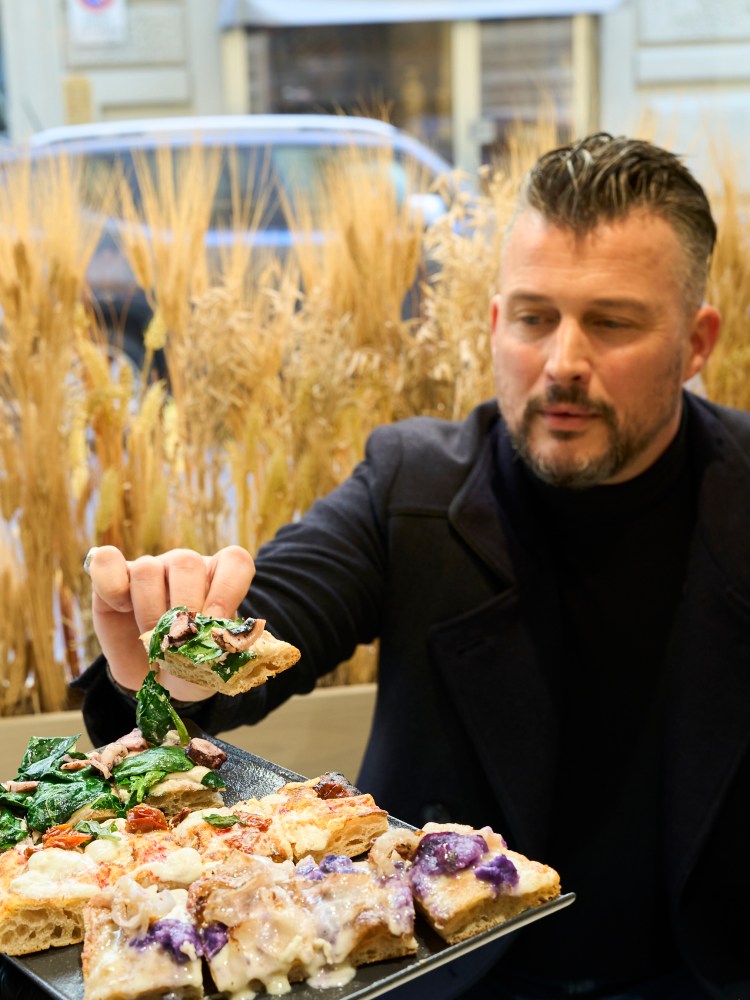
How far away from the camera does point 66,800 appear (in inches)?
36.7

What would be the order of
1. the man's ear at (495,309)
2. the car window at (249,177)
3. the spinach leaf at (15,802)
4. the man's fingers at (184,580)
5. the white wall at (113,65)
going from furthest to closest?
the white wall at (113,65) → the car window at (249,177) → the man's ear at (495,309) → the man's fingers at (184,580) → the spinach leaf at (15,802)

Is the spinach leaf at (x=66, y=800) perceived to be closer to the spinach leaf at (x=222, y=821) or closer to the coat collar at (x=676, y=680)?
the spinach leaf at (x=222, y=821)

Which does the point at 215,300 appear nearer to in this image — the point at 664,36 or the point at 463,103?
the point at 463,103

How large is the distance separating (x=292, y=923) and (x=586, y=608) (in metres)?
0.97

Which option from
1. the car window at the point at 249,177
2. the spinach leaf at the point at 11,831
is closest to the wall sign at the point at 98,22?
the car window at the point at 249,177

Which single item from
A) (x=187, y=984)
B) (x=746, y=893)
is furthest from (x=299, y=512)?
(x=187, y=984)

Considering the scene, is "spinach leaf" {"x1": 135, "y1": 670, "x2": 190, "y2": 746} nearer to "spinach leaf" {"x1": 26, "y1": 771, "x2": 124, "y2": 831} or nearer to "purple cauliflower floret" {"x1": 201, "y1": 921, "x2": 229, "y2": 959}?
"spinach leaf" {"x1": 26, "y1": 771, "x2": 124, "y2": 831}

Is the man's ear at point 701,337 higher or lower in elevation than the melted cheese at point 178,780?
higher

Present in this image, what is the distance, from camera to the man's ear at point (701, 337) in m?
1.74

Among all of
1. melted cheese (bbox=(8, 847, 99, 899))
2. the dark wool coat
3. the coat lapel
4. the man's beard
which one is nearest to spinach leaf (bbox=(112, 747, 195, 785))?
melted cheese (bbox=(8, 847, 99, 899))

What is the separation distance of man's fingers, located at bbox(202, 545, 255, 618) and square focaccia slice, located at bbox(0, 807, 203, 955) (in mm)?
226

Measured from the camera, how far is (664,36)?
4418 millimetres

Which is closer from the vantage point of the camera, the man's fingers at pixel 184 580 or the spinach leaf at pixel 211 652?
the spinach leaf at pixel 211 652

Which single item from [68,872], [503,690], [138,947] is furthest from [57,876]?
[503,690]
